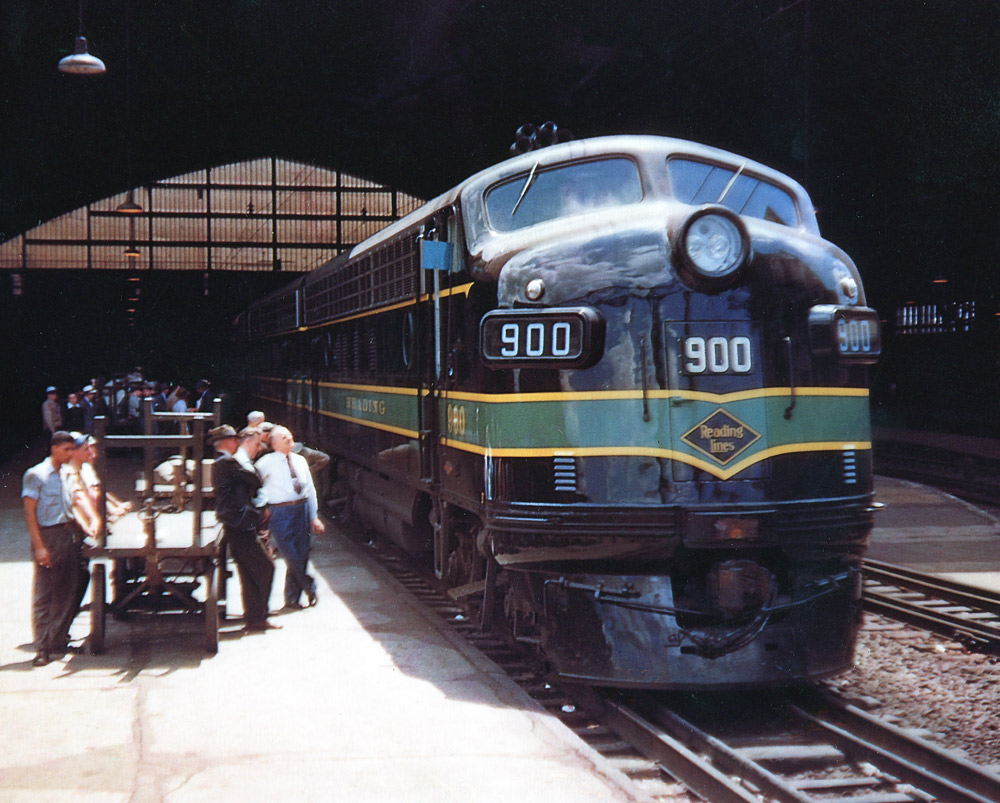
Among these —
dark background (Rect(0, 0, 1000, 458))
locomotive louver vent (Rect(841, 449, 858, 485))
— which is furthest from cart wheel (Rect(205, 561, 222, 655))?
dark background (Rect(0, 0, 1000, 458))

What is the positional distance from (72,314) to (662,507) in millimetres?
39167

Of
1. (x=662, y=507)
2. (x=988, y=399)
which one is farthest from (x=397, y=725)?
(x=988, y=399)

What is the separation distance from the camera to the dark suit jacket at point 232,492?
8.96 metres

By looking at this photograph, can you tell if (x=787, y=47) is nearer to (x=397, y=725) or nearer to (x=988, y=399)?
(x=988, y=399)

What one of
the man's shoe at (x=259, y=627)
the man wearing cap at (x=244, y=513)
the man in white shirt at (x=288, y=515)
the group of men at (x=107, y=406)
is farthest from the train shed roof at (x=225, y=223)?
the man's shoe at (x=259, y=627)

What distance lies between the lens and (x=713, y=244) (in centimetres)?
715

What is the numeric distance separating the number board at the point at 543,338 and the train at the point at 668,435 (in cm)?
1

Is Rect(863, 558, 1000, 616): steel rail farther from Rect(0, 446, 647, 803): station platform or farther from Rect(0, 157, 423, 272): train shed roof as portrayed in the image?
Rect(0, 157, 423, 272): train shed roof

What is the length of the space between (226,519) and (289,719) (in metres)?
2.66

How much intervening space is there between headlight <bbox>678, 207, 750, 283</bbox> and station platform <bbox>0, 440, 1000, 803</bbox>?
282 centimetres

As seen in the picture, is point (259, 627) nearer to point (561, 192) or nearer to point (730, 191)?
point (561, 192)

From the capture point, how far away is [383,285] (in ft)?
37.1

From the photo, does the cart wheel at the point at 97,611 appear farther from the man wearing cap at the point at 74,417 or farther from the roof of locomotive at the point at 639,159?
the man wearing cap at the point at 74,417

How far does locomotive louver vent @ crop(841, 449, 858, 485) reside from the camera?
24.6 ft
